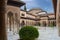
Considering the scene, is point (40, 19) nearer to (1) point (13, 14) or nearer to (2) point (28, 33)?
(1) point (13, 14)

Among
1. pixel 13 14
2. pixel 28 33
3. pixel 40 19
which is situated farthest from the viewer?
pixel 40 19

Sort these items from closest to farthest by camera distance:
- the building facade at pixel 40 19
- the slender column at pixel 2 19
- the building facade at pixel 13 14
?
1. the slender column at pixel 2 19
2. the building facade at pixel 13 14
3. the building facade at pixel 40 19

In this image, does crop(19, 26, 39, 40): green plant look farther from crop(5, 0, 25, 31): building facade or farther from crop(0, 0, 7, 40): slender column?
crop(0, 0, 7, 40): slender column

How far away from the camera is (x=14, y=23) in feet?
32.1

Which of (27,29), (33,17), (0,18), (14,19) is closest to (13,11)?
(14,19)

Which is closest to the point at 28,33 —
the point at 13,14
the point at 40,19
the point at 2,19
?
the point at 13,14

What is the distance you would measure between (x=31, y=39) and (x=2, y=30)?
228 inches

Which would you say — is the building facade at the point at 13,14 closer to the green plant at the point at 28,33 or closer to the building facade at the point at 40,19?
the green plant at the point at 28,33

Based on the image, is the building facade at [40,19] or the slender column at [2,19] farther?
the building facade at [40,19]

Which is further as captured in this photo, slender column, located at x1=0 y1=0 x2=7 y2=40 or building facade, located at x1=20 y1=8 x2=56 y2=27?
building facade, located at x1=20 y1=8 x2=56 y2=27

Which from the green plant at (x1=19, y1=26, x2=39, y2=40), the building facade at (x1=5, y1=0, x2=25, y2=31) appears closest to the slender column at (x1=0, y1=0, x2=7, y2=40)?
the green plant at (x1=19, y1=26, x2=39, y2=40)

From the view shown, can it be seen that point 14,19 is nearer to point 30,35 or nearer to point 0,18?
point 30,35

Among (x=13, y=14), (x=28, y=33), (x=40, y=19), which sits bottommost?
(x=28, y=33)

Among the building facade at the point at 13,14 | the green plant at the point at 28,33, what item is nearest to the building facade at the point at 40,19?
the building facade at the point at 13,14
